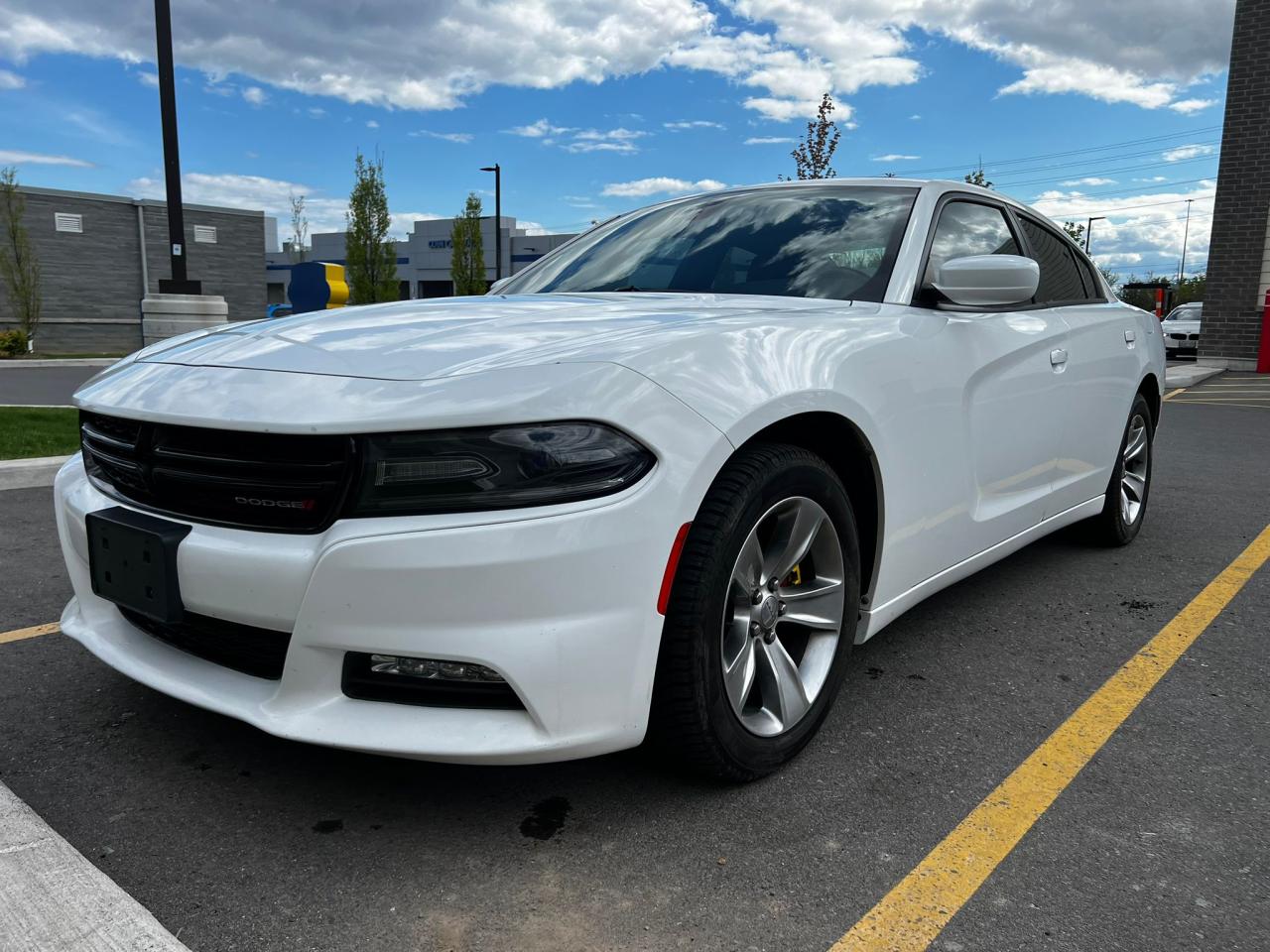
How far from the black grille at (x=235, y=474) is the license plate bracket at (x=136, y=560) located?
52 mm

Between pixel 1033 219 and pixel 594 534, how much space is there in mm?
3016

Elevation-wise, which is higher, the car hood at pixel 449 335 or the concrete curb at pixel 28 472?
the car hood at pixel 449 335

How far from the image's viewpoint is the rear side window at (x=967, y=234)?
313 cm

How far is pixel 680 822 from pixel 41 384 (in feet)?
51.8

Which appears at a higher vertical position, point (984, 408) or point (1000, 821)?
point (984, 408)

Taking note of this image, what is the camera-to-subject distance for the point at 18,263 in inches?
1019

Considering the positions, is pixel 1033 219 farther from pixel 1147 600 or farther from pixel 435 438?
pixel 435 438

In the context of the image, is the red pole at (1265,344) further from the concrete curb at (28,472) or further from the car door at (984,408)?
the concrete curb at (28,472)

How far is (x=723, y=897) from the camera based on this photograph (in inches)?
73.7

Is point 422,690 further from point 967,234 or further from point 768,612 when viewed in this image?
point 967,234

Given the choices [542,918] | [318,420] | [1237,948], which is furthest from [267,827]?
[1237,948]

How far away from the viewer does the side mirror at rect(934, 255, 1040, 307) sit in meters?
2.82

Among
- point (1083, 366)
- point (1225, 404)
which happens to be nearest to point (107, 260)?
point (1225, 404)

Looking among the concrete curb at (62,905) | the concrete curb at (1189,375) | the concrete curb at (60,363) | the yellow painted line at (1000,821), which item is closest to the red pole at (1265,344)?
the concrete curb at (1189,375)
